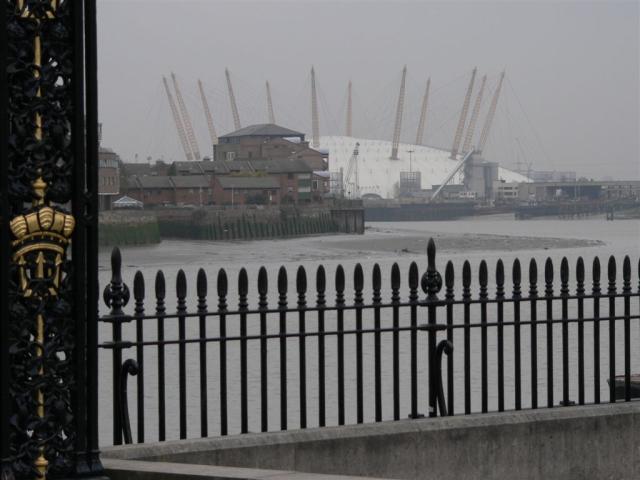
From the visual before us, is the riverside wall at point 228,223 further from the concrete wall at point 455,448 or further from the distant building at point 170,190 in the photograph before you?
the concrete wall at point 455,448

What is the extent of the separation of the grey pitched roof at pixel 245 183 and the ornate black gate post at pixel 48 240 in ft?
416

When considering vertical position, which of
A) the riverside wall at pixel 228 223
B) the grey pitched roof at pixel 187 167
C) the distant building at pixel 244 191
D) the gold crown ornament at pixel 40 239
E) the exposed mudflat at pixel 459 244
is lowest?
the exposed mudflat at pixel 459 244

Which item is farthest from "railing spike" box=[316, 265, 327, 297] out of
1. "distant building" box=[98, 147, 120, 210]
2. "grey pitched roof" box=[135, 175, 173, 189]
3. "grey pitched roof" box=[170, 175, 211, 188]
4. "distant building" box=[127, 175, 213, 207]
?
"grey pitched roof" box=[170, 175, 211, 188]

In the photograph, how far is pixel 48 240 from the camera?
16.6 feet

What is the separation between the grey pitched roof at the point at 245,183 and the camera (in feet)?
435

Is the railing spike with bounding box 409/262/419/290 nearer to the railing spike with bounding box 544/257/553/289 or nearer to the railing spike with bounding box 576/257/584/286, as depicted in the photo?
the railing spike with bounding box 544/257/553/289

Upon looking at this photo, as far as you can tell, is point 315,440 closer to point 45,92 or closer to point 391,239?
point 45,92

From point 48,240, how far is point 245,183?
128845mm

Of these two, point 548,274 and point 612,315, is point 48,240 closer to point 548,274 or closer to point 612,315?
point 548,274

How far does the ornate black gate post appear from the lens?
4.98 meters

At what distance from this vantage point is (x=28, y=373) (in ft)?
→ 16.4

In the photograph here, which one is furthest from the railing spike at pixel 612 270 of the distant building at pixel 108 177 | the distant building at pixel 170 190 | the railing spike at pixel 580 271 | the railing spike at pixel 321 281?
the distant building at pixel 170 190

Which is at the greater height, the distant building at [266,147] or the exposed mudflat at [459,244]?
Answer: the distant building at [266,147]

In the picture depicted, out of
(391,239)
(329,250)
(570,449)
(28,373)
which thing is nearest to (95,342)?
(28,373)
